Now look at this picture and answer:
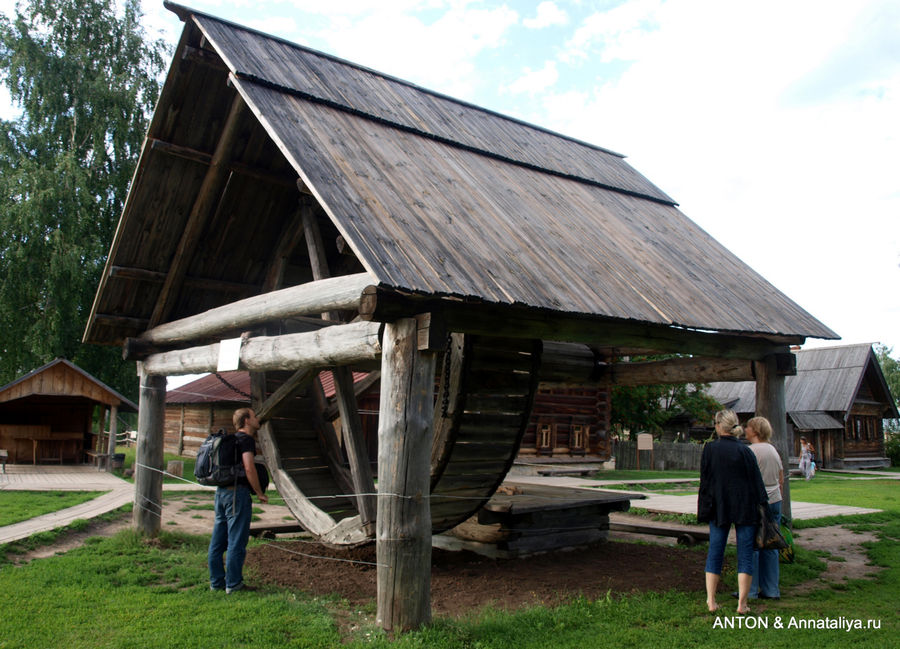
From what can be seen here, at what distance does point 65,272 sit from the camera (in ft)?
65.6

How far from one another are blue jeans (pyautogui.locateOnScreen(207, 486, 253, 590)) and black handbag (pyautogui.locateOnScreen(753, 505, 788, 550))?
177 inches

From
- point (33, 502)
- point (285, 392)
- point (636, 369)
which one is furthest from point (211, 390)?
point (636, 369)

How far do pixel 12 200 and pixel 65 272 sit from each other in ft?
8.91

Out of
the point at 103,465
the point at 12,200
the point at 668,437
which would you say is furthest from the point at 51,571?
the point at 668,437

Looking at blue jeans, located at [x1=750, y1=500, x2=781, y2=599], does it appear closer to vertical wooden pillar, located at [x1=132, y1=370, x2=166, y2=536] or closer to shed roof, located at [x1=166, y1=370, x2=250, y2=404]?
vertical wooden pillar, located at [x1=132, y1=370, x2=166, y2=536]

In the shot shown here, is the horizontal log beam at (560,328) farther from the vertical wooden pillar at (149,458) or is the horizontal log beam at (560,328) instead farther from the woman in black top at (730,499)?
the vertical wooden pillar at (149,458)

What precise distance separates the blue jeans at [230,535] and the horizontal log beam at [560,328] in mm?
2469

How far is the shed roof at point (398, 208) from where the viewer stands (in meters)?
6.00

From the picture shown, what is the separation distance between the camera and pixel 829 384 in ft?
112

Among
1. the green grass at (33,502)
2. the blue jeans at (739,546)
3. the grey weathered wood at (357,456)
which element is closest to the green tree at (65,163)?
the green grass at (33,502)

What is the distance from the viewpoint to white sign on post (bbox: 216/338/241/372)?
A: 25.0 ft

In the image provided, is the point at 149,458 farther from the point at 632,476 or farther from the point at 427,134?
the point at 632,476

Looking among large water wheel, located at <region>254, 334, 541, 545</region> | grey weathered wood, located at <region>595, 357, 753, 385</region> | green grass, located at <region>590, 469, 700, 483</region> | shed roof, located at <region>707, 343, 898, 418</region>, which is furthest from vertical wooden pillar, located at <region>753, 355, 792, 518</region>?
shed roof, located at <region>707, 343, 898, 418</region>

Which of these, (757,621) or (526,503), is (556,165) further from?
(757,621)
